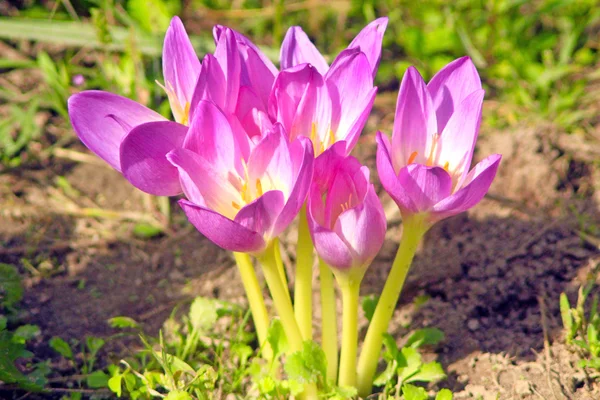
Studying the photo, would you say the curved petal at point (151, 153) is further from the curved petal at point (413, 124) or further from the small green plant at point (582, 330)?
the small green plant at point (582, 330)

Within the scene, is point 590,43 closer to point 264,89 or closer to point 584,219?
point 584,219

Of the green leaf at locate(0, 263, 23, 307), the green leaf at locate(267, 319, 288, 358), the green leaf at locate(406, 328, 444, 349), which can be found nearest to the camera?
the green leaf at locate(267, 319, 288, 358)

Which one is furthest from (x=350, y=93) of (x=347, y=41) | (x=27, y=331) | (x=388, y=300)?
(x=347, y=41)

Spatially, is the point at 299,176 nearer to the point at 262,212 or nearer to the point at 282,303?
the point at 262,212

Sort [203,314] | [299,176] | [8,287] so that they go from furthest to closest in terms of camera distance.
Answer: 1. [8,287]
2. [203,314]
3. [299,176]

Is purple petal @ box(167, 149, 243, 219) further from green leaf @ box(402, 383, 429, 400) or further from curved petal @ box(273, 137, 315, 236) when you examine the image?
green leaf @ box(402, 383, 429, 400)

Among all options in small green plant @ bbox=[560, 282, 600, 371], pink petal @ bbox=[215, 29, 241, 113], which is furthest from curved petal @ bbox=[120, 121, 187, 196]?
small green plant @ bbox=[560, 282, 600, 371]

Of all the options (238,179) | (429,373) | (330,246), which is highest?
(238,179)

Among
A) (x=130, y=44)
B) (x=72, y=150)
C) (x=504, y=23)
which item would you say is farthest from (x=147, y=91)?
(x=504, y=23)
